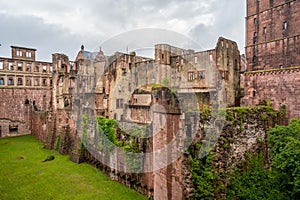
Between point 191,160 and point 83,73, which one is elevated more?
point 83,73

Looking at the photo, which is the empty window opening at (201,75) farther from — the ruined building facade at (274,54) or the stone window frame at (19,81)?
the stone window frame at (19,81)

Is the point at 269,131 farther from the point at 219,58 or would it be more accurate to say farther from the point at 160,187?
the point at 219,58

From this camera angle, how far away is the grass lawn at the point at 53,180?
12.5m

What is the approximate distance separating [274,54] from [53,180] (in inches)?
751

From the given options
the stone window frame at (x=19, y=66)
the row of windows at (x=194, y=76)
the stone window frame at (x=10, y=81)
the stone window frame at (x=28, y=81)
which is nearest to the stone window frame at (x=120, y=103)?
the row of windows at (x=194, y=76)

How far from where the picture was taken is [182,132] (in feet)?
27.8

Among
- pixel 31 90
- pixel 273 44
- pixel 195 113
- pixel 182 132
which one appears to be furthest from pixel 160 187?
pixel 31 90

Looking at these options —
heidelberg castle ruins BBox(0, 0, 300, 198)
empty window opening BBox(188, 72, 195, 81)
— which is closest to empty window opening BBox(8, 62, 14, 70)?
heidelberg castle ruins BBox(0, 0, 300, 198)

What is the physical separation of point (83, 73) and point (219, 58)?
70.4ft

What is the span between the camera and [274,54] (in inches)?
705

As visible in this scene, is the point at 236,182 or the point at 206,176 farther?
the point at 236,182

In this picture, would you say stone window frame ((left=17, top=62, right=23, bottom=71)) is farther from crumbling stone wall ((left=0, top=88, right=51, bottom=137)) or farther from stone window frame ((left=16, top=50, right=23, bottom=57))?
crumbling stone wall ((left=0, top=88, right=51, bottom=137))

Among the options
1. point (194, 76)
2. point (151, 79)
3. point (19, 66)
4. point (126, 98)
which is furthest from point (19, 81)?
point (194, 76)

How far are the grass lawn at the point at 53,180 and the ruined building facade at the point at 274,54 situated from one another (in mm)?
10641
